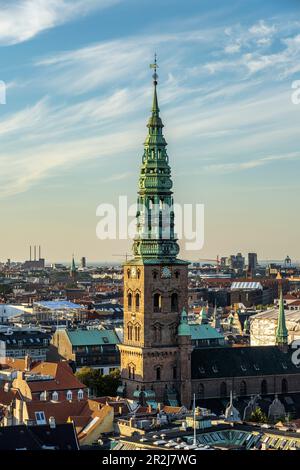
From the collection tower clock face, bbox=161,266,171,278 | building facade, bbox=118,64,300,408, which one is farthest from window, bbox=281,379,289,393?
tower clock face, bbox=161,266,171,278

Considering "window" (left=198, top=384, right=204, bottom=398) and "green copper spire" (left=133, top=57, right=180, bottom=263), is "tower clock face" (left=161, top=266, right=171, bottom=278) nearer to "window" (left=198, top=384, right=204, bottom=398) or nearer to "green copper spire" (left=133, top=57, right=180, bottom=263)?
"green copper spire" (left=133, top=57, right=180, bottom=263)

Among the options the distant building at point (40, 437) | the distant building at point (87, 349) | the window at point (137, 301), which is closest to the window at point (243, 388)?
the window at point (137, 301)

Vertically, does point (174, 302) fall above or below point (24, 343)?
above

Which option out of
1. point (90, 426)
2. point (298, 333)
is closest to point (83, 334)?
point (298, 333)

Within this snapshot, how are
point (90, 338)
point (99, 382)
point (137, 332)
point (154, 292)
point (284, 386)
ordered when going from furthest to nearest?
point (90, 338) → point (284, 386) → point (99, 382) → point (137, 332) → point (154, 292)

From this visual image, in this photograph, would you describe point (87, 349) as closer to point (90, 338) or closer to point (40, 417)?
point (90, 338)

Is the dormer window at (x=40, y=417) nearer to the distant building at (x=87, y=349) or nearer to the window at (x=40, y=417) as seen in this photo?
the window at (x=40, y=417)

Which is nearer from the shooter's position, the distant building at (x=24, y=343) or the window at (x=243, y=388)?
the window at (x=243, y=388)

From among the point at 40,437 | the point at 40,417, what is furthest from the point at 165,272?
the point at 40,437
